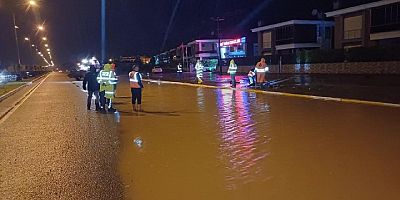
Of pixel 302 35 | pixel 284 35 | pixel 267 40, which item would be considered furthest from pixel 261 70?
pixel 267 40

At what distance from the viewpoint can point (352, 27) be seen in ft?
145

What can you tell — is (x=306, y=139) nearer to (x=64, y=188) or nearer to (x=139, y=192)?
(x=139, y=192)

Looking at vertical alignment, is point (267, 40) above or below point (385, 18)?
below

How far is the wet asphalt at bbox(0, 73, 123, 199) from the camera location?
5.43m

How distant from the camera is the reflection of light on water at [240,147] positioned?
5.99 metres

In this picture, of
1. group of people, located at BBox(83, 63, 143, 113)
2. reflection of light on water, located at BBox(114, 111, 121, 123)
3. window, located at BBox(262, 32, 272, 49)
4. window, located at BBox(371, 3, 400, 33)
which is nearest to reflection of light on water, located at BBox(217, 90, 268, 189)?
reflection of light on water, located at BBox(114, 111, 121, 123)

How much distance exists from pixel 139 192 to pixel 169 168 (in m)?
1.25

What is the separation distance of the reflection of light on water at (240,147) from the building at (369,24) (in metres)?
31.7

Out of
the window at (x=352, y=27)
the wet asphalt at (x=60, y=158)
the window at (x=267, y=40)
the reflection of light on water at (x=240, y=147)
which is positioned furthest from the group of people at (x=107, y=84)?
the window at (x=267, y=40)

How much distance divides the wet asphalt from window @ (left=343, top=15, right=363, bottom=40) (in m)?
36.9

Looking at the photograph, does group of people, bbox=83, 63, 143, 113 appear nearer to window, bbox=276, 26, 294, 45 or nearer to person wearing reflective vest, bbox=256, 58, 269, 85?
person wearing reflective vest, bbox=256, 58, 269, 85

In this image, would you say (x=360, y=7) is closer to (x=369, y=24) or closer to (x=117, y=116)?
(x=369, y=24)

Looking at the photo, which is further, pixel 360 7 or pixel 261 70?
pixel 360 7

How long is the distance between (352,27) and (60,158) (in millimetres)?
42212
